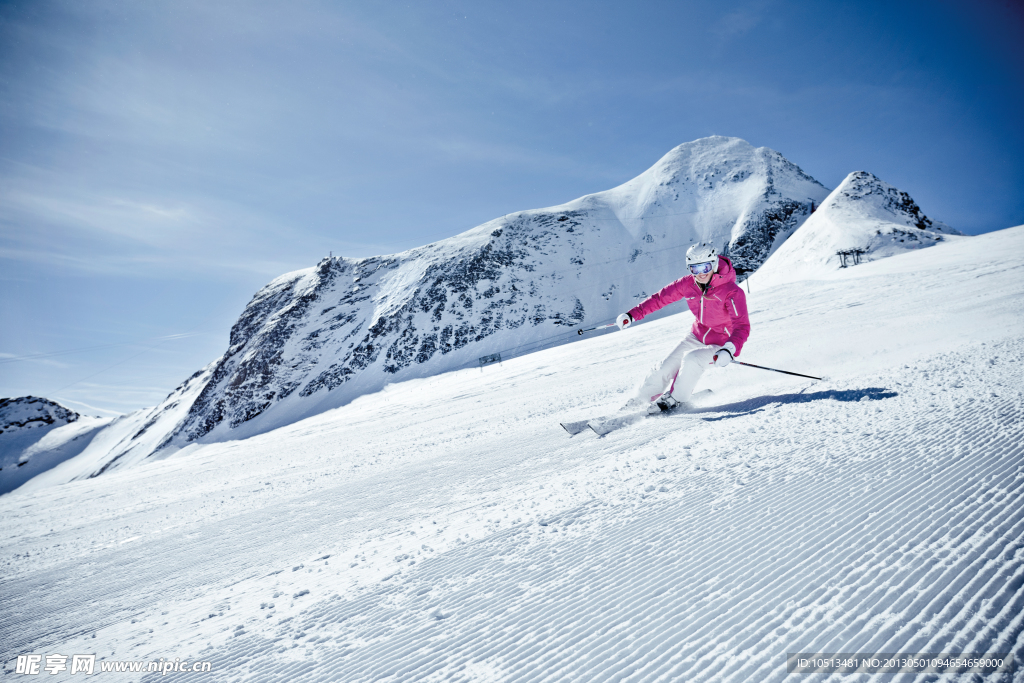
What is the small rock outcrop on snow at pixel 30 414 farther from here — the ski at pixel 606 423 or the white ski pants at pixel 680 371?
the white ski pants at pixel 680 371

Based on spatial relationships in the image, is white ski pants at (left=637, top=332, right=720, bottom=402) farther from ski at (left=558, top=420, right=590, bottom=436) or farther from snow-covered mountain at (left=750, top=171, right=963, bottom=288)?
snow-covered mountain at (left=750, top=171, right=963, bottom=288)

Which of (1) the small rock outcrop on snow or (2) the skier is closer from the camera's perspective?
(2) the skier

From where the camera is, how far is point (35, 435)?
94.6 metres

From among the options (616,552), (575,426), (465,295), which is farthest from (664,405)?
(465,295)

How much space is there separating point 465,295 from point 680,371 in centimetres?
5763

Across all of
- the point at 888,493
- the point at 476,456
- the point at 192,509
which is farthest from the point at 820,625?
the point at 192,509

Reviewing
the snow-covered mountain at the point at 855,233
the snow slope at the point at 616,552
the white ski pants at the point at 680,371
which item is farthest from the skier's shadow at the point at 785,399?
the snow-covered mountain at the point at 855,233

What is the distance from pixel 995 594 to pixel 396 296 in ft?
215

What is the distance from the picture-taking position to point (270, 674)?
61.7 inches

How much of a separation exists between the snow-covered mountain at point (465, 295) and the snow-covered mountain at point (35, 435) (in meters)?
13.4

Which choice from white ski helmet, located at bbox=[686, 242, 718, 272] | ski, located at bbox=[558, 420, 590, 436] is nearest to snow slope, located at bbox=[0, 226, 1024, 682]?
ski, located at bbox=[558, 420, 590, 436]

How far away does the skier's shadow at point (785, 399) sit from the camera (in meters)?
3.20

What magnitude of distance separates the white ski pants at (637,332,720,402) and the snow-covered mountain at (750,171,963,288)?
2353 centimetres

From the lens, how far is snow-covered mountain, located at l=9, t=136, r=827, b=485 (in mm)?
55719
